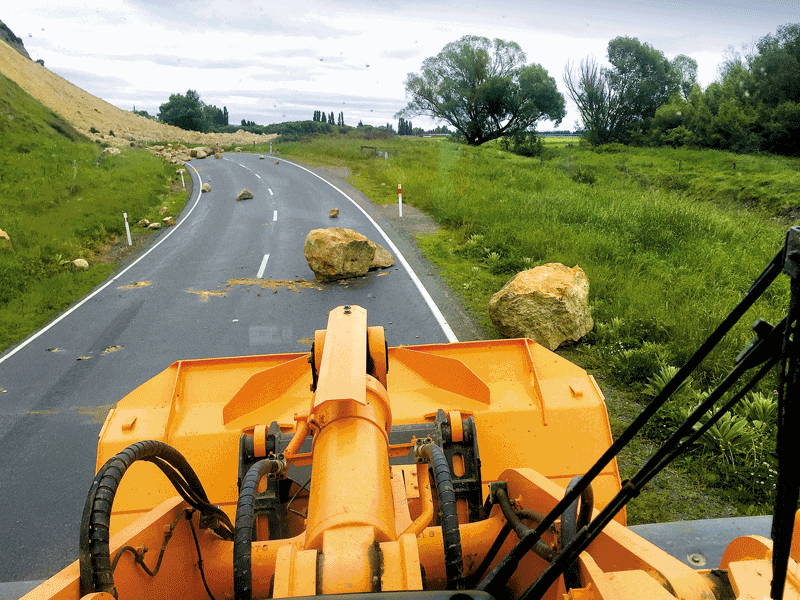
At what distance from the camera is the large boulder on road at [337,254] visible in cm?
1181

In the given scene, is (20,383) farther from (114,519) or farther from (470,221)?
(470,221)

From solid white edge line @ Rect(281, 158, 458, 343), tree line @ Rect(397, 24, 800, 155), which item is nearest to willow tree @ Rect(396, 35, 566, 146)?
tree line @ Rect(397, 24, 800, 155)

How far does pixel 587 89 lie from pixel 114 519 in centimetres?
5406

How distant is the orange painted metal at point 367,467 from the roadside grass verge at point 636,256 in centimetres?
176

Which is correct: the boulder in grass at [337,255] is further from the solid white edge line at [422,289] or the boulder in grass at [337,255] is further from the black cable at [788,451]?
the black cable at [788,451]

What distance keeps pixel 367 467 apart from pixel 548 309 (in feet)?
20.6

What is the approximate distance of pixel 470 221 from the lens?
15.7 m

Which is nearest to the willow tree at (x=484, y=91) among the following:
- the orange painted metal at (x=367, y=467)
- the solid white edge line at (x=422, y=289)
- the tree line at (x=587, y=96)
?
the tree line at (x=587, y=96)

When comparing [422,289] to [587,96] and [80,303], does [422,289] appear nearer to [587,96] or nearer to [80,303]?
[80,303]

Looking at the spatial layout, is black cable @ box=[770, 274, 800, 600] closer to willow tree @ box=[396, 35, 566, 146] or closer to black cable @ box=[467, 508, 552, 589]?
black cable @ box=[467, 508, 552, 589]

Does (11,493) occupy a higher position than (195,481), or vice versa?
(195,481)

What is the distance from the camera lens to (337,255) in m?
11.8

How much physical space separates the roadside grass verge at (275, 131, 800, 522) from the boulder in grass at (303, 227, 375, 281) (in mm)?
1946

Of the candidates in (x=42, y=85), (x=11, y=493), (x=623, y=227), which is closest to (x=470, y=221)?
(x=623, y=227)
